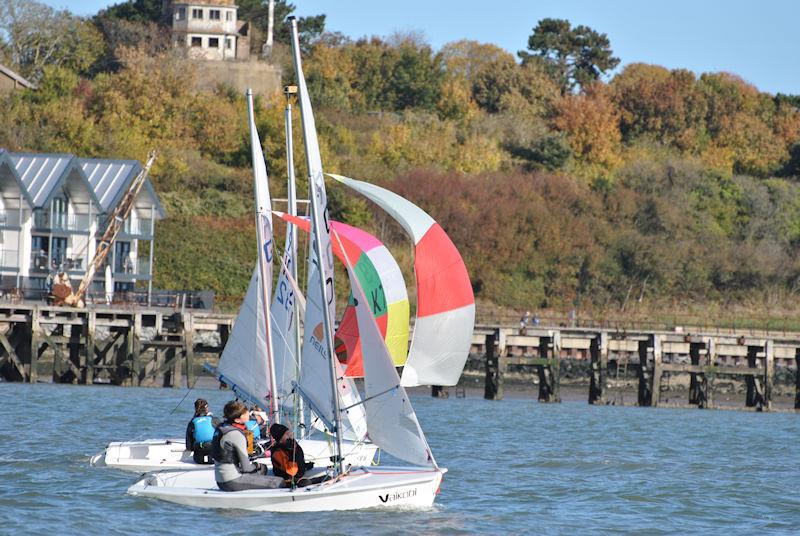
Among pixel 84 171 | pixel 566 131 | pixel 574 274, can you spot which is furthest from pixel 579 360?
pixel 566 131

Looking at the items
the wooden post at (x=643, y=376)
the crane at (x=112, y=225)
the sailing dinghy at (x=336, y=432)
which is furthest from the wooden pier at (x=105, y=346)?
the sailing dinghy at (x=336, y=432)

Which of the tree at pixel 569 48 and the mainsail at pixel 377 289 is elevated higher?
the tree at pixel 569 48

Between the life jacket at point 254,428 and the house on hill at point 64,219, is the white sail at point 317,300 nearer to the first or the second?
the life jacket at point 254,428

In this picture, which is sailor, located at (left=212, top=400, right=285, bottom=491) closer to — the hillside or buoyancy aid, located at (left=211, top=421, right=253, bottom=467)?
buoyancy aid, located at (left=211, top=421, right=253, bottom=467)

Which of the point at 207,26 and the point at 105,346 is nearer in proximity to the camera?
the point at 105,346

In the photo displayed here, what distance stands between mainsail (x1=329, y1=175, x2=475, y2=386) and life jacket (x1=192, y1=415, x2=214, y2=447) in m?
3.42

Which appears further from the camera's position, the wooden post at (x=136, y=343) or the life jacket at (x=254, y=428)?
the wooden post at (x=136, y=343)

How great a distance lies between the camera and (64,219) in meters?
61.7

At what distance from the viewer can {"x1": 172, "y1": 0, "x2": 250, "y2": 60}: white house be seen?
9681 centimetres

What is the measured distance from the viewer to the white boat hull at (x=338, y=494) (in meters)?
20.2

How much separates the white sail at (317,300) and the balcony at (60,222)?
4020 cm

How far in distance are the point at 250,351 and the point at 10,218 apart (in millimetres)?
35186

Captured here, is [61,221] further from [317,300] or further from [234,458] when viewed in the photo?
[234,458]

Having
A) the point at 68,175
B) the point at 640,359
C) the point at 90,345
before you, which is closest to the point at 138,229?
the point at 68,175
